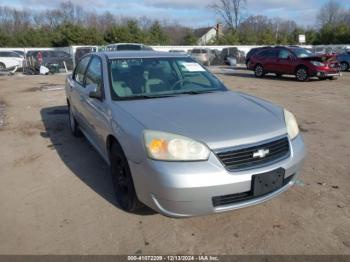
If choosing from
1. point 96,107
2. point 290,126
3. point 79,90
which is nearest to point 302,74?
point 79,90

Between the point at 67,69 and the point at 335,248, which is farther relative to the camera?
the point at 67,69

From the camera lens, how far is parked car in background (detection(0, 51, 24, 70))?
2452cm

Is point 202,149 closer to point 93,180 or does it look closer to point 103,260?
point 103,260

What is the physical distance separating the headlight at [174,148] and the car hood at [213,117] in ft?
0.21

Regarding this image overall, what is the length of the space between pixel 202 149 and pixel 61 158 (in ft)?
10.5

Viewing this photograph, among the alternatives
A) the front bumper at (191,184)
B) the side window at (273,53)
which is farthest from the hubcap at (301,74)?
the front bumper at (191,184)

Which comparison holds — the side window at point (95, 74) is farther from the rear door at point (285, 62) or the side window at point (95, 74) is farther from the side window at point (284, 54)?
the side window at point (284, 54)

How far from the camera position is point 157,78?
14.3ft

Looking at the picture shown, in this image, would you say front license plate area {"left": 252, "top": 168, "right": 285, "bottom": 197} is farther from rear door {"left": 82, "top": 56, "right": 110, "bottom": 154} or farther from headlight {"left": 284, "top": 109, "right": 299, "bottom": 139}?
rear door {"left": 82, "top": 56, "right": 110, "bottom": 154}

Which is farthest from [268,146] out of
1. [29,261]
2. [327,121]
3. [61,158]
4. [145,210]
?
[327,121]

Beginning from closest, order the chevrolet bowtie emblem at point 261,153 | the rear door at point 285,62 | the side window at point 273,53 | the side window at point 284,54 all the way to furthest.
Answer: the chevrolet bowtie emblem at point 261,153 → the rear door at point 285,62 → the side window at point 284,54 → the side window at point 273,53

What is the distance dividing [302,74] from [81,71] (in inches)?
524

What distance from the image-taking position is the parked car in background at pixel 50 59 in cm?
2488

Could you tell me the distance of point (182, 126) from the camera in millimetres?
3164
